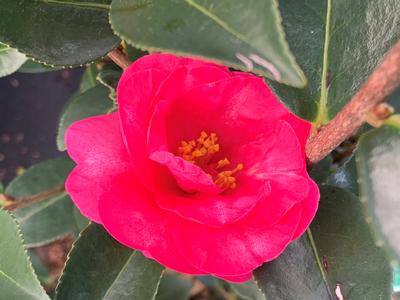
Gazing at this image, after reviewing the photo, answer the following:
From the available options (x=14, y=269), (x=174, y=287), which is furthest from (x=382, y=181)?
(x=174, y=287)

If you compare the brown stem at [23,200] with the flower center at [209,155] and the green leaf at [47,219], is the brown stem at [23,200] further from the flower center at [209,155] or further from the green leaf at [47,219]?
the flower center at [209,155]

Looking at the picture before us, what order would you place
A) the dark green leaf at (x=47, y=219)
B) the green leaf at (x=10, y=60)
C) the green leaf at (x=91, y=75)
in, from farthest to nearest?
the dark green leaf at (x=47, y=219)
the green leaf at (x=91, y=75)
the green leaf at (x=10, y=60)


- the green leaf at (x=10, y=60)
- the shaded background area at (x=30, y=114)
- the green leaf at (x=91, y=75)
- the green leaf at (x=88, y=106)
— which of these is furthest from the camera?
the shaded background area at (x=30, y=114)

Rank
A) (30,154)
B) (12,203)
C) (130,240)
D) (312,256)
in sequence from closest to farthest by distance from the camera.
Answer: (130,240)
(312,256)
(12,203)
(30,154)

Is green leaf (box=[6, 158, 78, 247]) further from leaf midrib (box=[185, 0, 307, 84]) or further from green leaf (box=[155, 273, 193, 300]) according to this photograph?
leaf midrib (box=[185, 0, 307, 84])

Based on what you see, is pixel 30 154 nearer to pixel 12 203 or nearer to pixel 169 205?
pixel 12 203

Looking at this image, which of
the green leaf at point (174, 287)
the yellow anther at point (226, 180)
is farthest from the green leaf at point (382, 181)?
the green leaf at point (174, 287)

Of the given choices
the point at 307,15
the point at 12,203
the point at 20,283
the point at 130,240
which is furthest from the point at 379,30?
the point at 12,203
